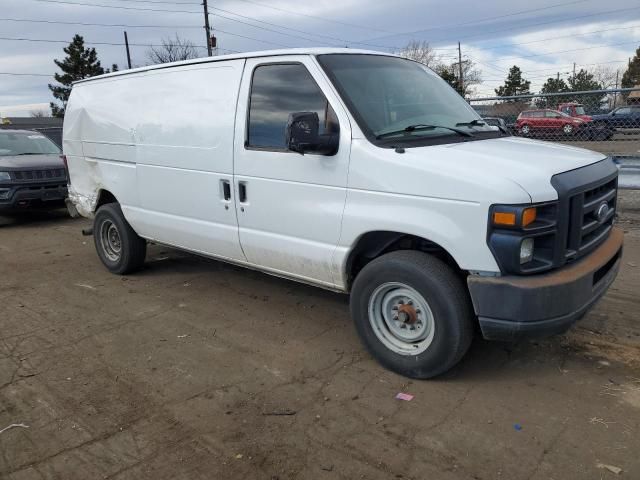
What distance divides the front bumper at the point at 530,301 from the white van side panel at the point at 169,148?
2255 mm

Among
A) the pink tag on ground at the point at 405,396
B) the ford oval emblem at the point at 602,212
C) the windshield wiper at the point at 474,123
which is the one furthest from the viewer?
the windshield wiper at the point at 474,123

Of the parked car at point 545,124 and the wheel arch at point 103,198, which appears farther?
the parked car at point 545,124

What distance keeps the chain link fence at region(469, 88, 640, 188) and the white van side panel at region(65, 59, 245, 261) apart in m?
4.80

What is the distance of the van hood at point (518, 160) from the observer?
306 centimetres

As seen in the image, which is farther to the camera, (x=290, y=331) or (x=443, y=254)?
(x=290, y=331)

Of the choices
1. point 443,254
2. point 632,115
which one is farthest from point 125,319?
point 632,115

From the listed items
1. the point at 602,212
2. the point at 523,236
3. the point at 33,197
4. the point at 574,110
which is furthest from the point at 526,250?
the point at 33,197

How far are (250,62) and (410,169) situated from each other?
185 cm

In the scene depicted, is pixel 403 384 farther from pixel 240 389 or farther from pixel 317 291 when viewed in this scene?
pixel 317 291

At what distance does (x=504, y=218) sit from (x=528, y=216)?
135mm

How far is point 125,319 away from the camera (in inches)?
193

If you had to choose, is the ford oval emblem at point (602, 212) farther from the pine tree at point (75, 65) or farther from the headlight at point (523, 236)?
the pine tree at point (75, 65)

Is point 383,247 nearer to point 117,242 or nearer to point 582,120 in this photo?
point 117,242

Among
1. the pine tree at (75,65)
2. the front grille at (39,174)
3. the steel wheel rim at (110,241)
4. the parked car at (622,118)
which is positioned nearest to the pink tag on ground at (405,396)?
the steel wheel rim at (110,241)
